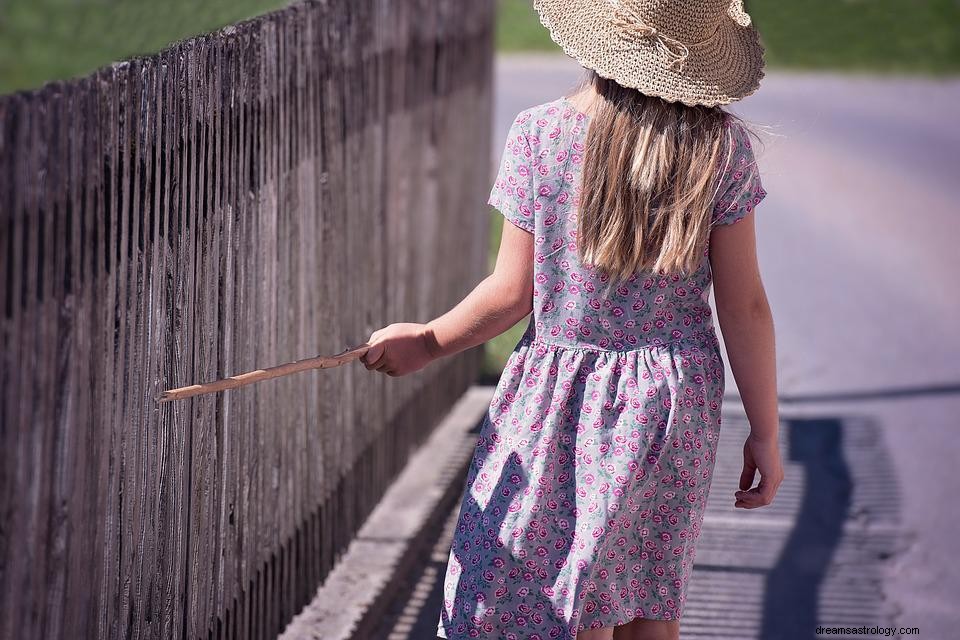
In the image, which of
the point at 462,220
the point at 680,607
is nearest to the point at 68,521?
the point at 680,607

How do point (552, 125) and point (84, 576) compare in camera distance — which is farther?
point (552, 125)

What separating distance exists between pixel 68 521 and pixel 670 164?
127cm

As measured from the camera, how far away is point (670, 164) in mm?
2477

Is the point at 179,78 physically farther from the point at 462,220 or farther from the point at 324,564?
the point at 462,220

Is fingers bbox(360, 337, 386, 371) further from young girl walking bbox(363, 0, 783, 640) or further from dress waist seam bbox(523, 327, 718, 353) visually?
dress waist seam bbox(523, 327, 718, 353)

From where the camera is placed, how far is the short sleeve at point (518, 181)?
253 centimetres

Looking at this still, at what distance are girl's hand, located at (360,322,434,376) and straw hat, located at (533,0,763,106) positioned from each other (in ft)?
2.14

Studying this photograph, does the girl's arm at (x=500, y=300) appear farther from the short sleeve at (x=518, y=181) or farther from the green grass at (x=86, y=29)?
the green grass at (x=86, y=29)

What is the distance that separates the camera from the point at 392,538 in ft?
14.0

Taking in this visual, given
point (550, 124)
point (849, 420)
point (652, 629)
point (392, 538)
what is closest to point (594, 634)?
point (652, 629)

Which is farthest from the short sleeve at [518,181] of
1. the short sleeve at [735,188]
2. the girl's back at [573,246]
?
the short sleeve at [735,188]

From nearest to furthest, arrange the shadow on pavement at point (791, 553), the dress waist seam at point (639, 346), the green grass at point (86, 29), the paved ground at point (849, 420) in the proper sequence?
the dress waist seam at point (639, 346) < the shadow on pavement at point (791, 553) < the paved ground at point (849, 420) < the green grass at point (86, 29)

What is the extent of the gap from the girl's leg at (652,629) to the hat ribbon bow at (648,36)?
3.74ft

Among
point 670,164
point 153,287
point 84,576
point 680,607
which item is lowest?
point 680,607
